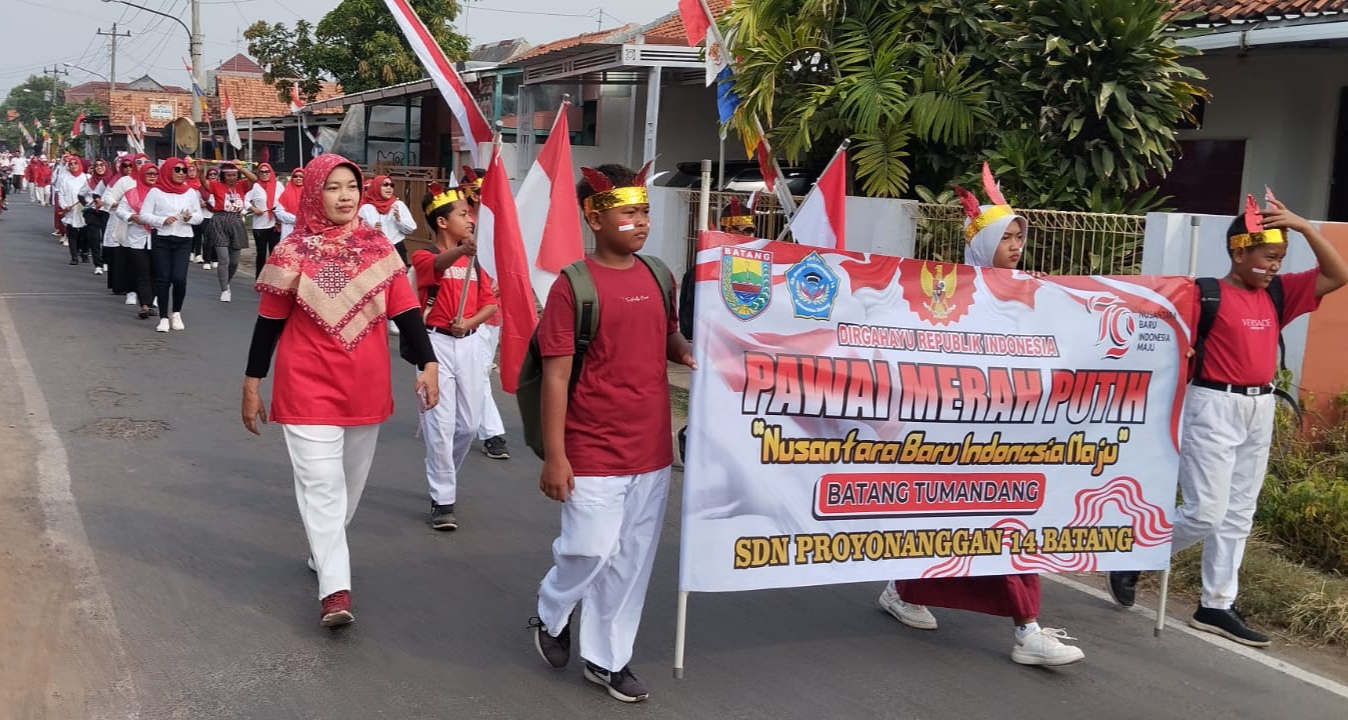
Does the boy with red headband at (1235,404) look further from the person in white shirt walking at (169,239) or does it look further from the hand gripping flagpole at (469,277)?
the person in white shirt walking at (169,239)

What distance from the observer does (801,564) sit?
14.4ft

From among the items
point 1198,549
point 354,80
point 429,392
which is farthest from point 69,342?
point 354,80

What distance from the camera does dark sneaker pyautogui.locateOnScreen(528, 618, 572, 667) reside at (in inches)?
175

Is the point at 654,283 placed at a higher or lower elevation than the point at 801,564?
higher

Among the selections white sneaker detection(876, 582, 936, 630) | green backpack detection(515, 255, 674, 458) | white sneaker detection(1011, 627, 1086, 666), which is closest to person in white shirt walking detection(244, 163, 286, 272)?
white sneaker detection(876, 582, 936, 630)

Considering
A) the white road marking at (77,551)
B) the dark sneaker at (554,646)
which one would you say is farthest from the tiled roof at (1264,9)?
the white road marking at (77,551)

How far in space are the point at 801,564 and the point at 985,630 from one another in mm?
1215

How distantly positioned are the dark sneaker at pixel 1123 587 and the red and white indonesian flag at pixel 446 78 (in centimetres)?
359

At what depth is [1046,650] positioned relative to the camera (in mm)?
4629

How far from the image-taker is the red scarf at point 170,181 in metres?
13.3

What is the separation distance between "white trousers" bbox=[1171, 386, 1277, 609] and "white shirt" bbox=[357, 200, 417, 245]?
10.1 m

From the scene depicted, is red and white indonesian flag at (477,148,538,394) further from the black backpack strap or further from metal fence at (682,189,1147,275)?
metal fence at (682,189,1147,275)

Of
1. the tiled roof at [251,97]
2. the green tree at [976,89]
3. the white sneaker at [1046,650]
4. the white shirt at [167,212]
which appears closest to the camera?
the white sneaker at [1046,650]

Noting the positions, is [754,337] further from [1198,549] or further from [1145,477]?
[1198,549]
